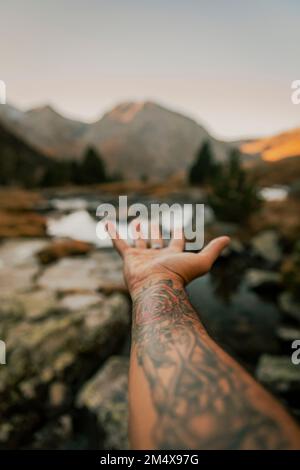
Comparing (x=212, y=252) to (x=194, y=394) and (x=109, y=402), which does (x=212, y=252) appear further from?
(x=109, y=402)

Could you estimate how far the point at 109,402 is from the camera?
4152mm

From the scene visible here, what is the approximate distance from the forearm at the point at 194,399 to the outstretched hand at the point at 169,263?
0.57 m

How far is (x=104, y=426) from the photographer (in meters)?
3.90

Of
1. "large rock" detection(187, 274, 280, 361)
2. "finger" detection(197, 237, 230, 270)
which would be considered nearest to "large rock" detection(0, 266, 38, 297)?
"large rock" detection(187, 274, 280, 361)

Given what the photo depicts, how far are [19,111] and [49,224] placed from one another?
20736 cm

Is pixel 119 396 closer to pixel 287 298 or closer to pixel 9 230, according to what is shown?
pixel 287 298

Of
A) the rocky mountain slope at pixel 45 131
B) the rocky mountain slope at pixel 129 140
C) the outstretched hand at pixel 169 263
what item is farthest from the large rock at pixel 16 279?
the rocky mountain slope at pixel 45 131

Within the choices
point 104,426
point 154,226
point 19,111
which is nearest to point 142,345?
point 154,226

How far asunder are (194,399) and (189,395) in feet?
0.08

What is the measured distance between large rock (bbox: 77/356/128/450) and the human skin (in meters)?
3.37

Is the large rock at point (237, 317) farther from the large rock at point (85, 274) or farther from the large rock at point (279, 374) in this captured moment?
the large rock at point (85, 274)

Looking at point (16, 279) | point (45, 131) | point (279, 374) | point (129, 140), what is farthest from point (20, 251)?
point (45, 131)

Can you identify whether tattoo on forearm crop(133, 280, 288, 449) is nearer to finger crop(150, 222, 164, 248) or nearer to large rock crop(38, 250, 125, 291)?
finger crop(150, 222, 164, 248)

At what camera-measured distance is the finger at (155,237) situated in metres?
2.68
